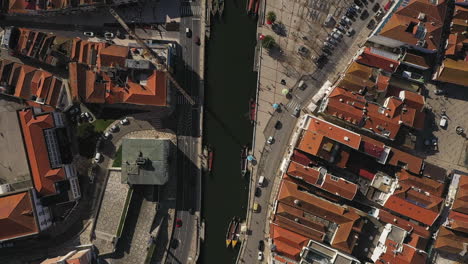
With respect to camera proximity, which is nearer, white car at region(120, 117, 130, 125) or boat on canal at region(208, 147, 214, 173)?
white car at region(120, 117, 130, 125)

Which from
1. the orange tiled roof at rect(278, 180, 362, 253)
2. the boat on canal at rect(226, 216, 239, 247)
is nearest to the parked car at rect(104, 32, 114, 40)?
the boat on canal at rect(226, 216, 239, 247)

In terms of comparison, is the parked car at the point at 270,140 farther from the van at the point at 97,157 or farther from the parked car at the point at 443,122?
the van at the point at 97,157

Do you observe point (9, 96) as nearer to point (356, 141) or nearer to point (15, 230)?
point (15, 230)

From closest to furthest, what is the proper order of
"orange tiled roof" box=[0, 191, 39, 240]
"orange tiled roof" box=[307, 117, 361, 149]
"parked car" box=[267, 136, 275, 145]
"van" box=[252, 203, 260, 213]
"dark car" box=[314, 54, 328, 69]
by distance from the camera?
1. "orange tiled roof" box=[0, 191, 39, 240]
2. "orange tiled roof" box=[307, 117, 361, 149]
3. "parked car" box=[267, 136, 275, 145]
4. "dark car" box=[314, 54, 328, 69]
5. "van" box=[252, 203, 260, 213]

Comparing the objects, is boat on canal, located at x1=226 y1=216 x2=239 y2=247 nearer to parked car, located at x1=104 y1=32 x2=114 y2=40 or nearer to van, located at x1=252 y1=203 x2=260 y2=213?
van, located at x1=252 y1=203 x2=260 y2=213

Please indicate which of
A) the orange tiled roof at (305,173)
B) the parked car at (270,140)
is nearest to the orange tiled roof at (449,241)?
the orange tiled roof at (305,173)

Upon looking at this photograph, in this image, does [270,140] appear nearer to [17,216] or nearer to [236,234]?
[236,234]

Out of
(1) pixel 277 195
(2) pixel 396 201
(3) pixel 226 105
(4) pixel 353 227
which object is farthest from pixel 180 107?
(2) pixel 396 201
